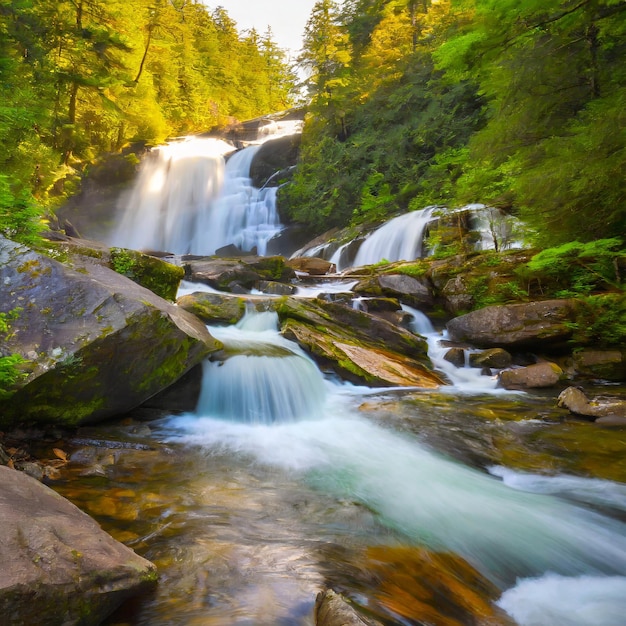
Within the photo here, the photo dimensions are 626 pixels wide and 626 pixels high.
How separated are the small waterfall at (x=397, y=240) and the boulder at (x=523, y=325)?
5523 millimetres

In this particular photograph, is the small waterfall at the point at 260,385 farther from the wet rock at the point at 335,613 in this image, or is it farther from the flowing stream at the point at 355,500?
the wet rock at the point at 335,613

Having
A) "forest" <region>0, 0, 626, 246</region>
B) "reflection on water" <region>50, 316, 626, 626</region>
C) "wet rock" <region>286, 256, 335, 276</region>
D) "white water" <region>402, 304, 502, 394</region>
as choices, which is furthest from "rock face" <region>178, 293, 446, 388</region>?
"wet rock" <region>286, 256, 335, 276</region>

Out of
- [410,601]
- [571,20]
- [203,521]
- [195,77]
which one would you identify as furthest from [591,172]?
[195,77]

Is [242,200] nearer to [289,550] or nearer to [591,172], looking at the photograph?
[591,172]

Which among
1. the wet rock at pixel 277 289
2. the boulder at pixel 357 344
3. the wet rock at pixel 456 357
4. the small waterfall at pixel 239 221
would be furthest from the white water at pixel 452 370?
the small waterfall at pixel 239 221

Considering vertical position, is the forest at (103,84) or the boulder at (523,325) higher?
the forest at (103,84)

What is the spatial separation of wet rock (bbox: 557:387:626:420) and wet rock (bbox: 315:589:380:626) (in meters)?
4.91

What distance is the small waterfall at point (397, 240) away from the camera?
1412 centimetres

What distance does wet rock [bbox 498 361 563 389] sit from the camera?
707cm

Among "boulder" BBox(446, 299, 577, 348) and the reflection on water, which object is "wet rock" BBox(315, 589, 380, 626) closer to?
the reflection on water

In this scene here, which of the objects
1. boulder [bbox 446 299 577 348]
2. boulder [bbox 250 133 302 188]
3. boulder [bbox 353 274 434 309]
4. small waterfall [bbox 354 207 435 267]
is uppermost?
boulder [bbox 250 133 302 188]

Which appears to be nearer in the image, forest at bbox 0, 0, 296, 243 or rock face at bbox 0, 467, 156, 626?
rock face at bbox 0, 467, 156, 626

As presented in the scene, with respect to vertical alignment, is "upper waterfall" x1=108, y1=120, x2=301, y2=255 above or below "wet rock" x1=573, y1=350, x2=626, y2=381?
above

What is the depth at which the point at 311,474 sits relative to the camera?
13.9 feet
